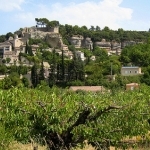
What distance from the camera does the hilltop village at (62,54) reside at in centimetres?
4941

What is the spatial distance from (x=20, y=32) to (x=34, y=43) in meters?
13.0

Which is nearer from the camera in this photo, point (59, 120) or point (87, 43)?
point (59, 120)

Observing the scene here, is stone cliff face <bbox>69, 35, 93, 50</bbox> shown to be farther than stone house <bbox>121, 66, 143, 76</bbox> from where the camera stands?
Yes

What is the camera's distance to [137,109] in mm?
8000

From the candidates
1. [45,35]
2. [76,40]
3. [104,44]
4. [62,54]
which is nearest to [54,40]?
[45,35]

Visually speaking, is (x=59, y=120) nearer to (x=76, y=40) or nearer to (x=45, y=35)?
(x=45, y=35)

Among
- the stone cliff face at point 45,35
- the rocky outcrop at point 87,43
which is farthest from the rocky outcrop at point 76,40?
the stone cliff face at point 45,35

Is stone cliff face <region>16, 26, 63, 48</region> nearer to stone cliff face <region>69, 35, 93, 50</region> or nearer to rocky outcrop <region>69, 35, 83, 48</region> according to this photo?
rocky outcrop <region>69, 35, 83, 48</region>

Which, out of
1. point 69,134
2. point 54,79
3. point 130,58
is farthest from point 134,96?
point 130,58

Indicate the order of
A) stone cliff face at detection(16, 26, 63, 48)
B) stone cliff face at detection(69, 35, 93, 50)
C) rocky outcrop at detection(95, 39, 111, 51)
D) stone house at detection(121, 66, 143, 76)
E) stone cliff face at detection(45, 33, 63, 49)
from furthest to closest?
1. rocky outcrop at detection(95, 39, 111, 51)
2. stone cliff face at detection(69, 35, 93, 50)
3. stone cliff face at detection(16, 26, 63, 48)
4. stone cliff face at detection(45, 33, 63, 49)
5. stone house at detection(121, 66, 143, 76)

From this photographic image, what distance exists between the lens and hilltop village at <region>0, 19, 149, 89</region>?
49406 millimetres

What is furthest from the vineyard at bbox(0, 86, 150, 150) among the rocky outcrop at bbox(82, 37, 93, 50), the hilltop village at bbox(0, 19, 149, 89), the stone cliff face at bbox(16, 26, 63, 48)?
the rocky outcrop at bbox(82, 37, 93, 50)

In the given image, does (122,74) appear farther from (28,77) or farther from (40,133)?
(40,133)

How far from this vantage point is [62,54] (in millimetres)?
52688
